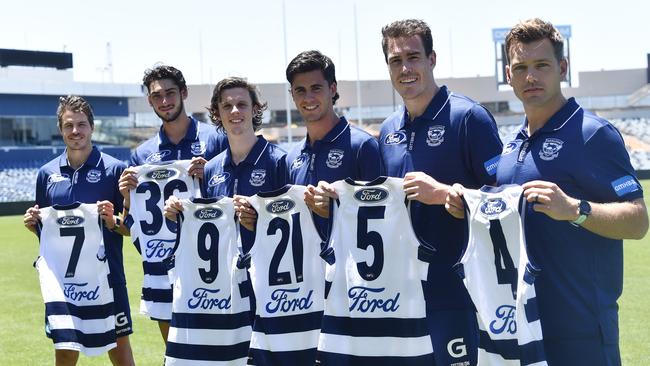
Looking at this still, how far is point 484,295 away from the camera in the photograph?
362 cm

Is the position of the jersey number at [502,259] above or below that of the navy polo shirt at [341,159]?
below

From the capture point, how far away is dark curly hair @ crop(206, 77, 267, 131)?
510 centimetres

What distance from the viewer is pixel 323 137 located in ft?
14.8

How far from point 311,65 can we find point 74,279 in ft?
8.04

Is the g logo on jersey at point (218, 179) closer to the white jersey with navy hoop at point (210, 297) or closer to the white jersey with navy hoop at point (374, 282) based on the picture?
the white jersey with navy hoop at point (210, 297)

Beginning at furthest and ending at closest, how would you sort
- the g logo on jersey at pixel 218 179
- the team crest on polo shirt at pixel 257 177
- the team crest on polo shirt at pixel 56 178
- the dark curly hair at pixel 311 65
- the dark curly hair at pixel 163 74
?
the team crest on polo shirt at pixel 56 178 → the dark curly hair at pixel 163 74 → the g logo on jersey at pixel 218 179 → the team crest on polo shirt at pixel 257 177 → the dark curly hair at pixel 311 65

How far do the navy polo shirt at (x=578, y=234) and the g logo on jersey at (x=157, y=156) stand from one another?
3.07m

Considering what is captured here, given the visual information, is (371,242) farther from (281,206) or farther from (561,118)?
(561,118)

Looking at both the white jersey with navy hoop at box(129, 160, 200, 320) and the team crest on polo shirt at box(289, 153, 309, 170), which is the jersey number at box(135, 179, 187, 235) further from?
the team crest on polo shirt at box(289, 153, 309, 170)

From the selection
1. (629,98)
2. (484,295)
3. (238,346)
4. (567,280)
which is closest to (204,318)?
(238,346)

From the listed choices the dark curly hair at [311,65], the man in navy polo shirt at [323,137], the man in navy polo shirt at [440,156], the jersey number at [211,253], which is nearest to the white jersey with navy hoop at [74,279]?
the jersey number at [211,253]

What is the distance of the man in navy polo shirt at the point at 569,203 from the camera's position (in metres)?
3.26

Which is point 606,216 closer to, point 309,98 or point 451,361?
point 451,361

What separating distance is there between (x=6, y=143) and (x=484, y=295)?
45.6 m
